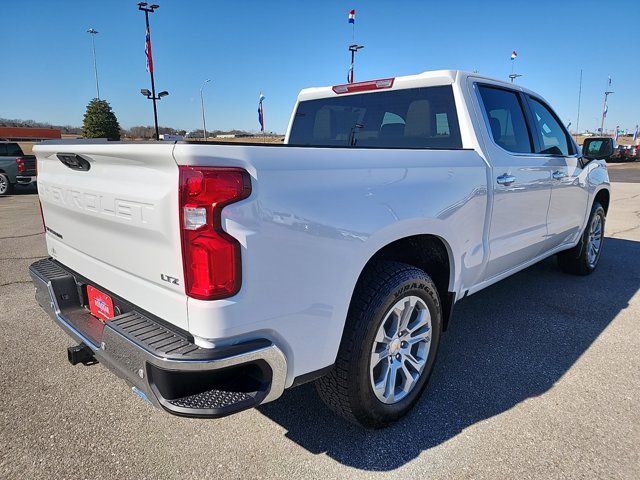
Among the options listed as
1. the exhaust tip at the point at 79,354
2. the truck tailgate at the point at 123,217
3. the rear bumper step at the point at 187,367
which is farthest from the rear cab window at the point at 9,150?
the rear bumper step at the point at 187,367

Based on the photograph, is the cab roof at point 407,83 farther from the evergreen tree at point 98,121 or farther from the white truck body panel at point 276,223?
the evergreen tree at point 98,121

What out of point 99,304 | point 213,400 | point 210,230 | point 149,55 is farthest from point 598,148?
point 149,55

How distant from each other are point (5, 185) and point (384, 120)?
14900 millimetres

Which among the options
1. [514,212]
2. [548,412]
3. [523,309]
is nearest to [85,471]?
[548,412]

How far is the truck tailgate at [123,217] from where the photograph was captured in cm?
169

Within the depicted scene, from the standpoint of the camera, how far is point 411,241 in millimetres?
2594

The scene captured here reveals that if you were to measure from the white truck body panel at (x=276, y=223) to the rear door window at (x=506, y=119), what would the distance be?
1.61 ft

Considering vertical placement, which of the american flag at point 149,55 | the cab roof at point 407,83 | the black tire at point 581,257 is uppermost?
the american flag at point 149,55

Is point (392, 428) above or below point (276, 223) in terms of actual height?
below

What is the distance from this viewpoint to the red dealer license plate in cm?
223

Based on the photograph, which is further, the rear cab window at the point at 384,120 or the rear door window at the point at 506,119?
the rear door window at the point at 506,119

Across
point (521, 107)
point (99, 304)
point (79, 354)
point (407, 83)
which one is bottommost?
point (79, 354)

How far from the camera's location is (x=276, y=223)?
169 cm

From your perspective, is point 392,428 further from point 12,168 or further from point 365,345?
point 12,168
